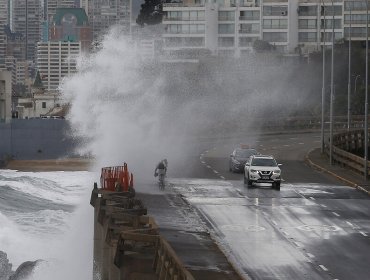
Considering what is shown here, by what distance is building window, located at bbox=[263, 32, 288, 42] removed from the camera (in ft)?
556

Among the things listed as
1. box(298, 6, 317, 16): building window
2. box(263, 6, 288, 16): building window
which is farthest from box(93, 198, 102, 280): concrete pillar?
box(298, 6, 317, 16): building window

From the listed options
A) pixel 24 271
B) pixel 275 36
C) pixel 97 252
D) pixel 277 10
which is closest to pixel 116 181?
pixel 97 252

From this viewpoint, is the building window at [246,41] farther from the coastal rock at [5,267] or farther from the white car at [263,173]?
the white car at [263,173]

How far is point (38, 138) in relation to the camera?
343 ft

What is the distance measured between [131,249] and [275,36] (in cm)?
14361

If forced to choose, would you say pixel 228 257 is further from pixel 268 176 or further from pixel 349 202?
pixel 268 176

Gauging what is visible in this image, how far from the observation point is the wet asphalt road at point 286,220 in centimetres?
3125

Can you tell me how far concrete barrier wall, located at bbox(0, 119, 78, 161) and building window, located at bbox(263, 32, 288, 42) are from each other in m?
70.5

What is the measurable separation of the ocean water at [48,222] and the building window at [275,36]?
72.5m

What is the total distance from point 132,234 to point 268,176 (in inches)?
1039

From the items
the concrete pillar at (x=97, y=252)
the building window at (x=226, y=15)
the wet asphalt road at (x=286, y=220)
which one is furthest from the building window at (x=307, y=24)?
the concrete pillar at (x=97, y=252)

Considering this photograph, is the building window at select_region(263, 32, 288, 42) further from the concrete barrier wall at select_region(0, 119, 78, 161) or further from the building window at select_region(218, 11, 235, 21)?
the concrete barrier wall at select_region(0, 119, 78, 161)

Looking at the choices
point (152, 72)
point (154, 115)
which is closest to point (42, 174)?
point (152, 72)

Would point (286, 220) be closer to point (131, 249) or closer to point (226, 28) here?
point (131, 249)
